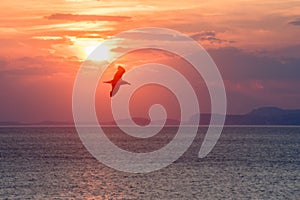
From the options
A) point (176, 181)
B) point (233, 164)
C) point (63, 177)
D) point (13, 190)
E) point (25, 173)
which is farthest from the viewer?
point (233, 164)

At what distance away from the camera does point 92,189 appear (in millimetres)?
87562

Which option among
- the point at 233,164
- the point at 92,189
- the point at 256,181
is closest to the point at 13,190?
the point at 92,189

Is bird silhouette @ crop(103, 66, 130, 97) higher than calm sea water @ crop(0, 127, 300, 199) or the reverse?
higher

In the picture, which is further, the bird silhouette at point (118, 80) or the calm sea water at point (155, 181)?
the calm sea water at point (155, 181)

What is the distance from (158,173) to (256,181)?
17748 mm

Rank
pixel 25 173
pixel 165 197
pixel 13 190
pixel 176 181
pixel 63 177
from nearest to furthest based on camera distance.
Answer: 1. pixel 165 197
2. pixel 13 190
3. pixel 176 181
4. pixel 63 177
5. pixel 25 173

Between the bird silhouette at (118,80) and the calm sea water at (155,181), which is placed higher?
the bird silhouette at (118,80)

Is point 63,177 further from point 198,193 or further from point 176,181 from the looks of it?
point 198,193

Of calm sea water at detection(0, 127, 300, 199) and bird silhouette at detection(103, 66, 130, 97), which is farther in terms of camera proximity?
calm sea water at detection(0, 127, 300, 199)

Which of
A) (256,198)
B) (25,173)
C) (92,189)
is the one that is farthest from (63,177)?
(256,198)

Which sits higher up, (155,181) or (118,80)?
(118,80)

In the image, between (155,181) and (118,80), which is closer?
(118,80)

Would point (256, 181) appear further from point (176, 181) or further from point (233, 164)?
point (233, 164)

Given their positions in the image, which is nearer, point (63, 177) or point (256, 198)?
point (256, 198)
